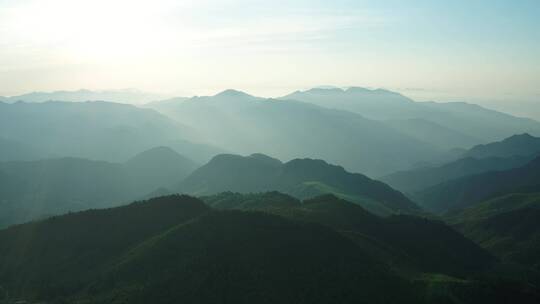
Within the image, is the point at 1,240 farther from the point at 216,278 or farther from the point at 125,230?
the point at 216,278

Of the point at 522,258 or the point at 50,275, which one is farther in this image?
the point at 522,258

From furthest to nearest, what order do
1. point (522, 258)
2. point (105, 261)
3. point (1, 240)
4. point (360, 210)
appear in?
point (522, 258) < point (360, 210) < point (1, 240) < point (105, 261)

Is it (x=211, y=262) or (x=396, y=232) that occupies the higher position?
(x=211, y=262)

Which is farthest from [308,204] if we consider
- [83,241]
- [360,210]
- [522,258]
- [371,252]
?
[522,258]

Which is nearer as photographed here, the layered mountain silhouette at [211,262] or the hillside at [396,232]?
the layered mountain silhouette at [211,262]

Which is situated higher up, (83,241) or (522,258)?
(83,241)

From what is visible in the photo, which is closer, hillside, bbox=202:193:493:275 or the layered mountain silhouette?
the layered mountain silhouette

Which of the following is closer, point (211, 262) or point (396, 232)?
point (211, 262)

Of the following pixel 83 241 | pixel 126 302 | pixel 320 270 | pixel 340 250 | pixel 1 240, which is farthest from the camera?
pixel 1 240
